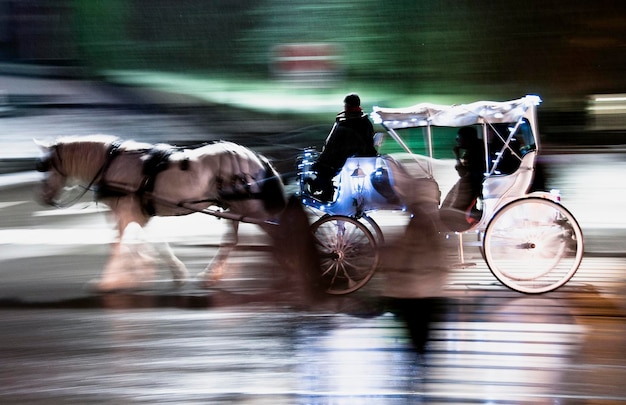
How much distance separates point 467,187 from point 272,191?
1738 mm

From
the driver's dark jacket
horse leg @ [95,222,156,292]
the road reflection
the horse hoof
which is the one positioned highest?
the driver's dark jacket

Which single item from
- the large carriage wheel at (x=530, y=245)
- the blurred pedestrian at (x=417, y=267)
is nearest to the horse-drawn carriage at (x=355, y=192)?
the large carriage wheel at (x=530, y=245)

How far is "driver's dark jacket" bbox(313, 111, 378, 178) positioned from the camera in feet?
19.7

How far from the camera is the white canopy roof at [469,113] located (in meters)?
5.75

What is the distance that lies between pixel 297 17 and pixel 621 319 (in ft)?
34.3

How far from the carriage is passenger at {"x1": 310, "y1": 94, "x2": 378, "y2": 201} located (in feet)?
0.23

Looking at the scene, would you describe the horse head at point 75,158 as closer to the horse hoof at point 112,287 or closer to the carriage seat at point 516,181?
the horse hoof at point 112,287

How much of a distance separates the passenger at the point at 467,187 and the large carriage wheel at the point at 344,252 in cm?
73

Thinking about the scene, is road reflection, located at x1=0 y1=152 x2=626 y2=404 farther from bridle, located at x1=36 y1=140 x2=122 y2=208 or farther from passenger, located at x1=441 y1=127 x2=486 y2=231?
bridle, located at x1=36 y1=140 x2=122 y2=208

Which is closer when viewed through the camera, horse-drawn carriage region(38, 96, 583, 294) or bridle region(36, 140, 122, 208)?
horse-drawn carriage region(38, 96, 583, 294)

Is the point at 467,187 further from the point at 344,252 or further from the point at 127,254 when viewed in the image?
the point at 127,254

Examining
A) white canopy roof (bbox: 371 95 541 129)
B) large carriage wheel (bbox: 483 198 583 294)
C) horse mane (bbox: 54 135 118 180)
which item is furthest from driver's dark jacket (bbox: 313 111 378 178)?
horse mane (bbox: 54 135 118 180)

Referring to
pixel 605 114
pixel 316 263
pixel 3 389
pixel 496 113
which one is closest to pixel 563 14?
pixel 605 114

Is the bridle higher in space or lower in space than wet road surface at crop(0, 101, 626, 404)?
Result: higher
